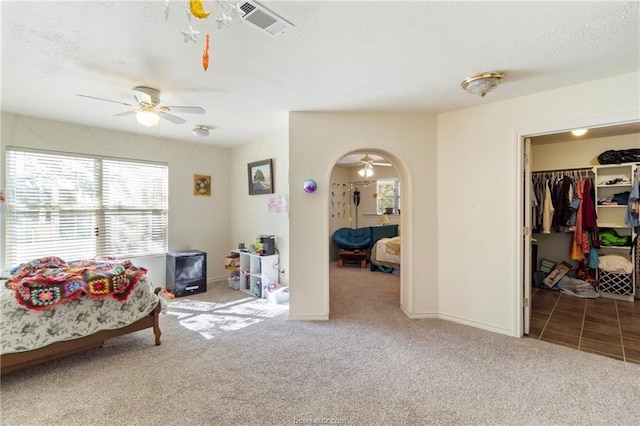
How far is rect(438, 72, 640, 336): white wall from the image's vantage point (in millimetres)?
2646

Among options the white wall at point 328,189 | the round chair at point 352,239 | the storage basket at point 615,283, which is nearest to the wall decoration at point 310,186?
the white wall at point 328,189

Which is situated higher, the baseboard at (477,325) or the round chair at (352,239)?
the round chair at (352,239)

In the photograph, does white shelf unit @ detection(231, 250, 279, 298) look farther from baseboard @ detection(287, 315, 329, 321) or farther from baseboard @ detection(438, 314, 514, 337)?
baseboard @ detection(438, 314, 514, 337)

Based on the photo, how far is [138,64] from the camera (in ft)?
7.14

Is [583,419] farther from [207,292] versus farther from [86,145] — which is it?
[86,145]

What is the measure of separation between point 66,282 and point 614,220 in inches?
264

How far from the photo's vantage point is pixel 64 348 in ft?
7.50

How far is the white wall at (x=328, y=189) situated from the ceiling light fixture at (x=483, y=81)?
0.92m

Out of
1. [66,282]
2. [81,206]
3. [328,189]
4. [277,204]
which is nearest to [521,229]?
[328,189]

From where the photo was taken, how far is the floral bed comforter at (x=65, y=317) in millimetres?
2086

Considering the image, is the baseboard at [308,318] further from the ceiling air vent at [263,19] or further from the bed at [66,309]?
the ceiling air vent at [263,19]

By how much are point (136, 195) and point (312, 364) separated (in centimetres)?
364

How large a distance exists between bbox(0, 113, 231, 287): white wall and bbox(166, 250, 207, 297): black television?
10.1 inches

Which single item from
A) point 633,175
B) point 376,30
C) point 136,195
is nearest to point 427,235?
point 376,30
